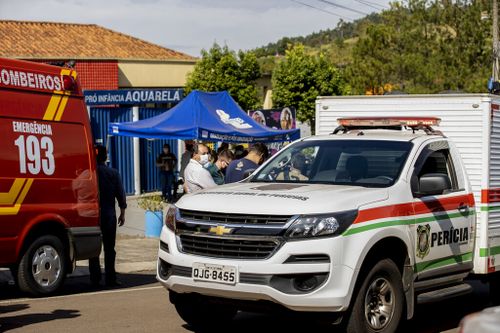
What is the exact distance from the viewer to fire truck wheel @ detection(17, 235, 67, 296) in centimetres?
1040

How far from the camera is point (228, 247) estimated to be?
7.16 metres

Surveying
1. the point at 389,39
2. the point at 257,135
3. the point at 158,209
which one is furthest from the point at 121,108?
the point at 389,39

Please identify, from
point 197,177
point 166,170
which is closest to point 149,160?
point 166,170

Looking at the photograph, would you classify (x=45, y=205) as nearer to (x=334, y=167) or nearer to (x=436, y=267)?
(x=334, y=167)

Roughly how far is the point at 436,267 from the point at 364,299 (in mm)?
1337

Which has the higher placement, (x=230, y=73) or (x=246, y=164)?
(x=230, y=73)

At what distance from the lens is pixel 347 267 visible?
6.97 m

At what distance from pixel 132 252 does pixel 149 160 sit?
38.9 feet

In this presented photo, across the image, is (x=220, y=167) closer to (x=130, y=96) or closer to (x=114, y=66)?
(x=130, y=96)

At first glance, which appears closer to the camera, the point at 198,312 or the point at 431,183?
the point at 431,183

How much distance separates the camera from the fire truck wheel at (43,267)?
1040cm

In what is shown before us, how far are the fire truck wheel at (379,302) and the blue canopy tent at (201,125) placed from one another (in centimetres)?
1233

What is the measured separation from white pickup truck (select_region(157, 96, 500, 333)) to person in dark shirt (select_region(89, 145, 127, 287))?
3539 millimetres

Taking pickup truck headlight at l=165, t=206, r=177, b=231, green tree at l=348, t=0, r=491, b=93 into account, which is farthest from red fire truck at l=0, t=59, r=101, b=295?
green tree at l=348, t=0, r=491, b=93
